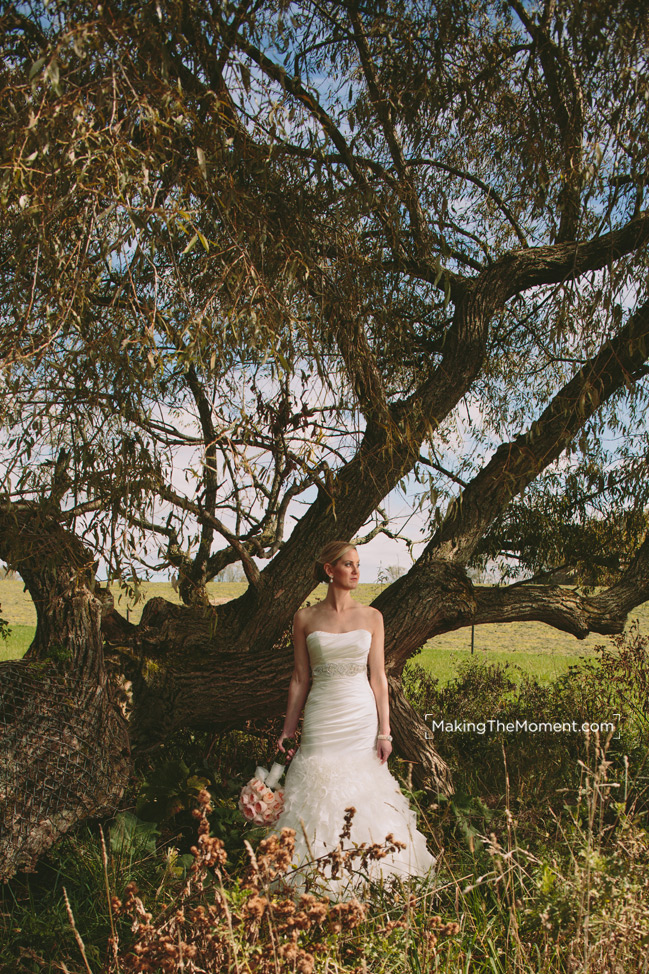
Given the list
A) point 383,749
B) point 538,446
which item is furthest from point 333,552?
point 538,446

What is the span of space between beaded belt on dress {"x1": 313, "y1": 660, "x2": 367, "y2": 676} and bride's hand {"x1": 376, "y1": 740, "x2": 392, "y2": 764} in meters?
0.41

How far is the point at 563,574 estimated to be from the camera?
22.4ft

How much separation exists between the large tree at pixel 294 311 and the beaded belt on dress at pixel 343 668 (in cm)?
96

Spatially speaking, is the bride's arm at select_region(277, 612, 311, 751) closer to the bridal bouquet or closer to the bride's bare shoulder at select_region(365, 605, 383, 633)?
the bride's bare shoulder at select_region(365, 605, 383, 633)

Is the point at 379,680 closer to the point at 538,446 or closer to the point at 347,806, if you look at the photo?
the point at 347,806

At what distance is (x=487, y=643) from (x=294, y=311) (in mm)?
10611

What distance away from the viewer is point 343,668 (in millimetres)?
4262

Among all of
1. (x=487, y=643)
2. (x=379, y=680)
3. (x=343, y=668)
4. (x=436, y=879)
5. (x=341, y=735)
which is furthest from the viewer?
(x=487, y=643)

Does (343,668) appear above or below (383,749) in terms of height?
above

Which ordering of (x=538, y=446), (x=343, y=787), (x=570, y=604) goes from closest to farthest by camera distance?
1. (x=343, y=787)
2. (x=538, y=446)
3. (x=570, y=604)

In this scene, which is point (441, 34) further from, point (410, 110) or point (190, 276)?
point (190, 276)

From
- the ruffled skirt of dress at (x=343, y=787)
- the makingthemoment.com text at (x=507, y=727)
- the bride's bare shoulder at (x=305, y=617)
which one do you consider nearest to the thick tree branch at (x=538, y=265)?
the bride's bare shoulder at (x=305, y=617)

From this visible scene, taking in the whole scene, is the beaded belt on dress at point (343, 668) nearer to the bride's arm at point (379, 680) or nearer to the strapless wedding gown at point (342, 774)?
the strapless wedding gown at point (342, 774)

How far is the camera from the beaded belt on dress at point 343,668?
4262 mm
